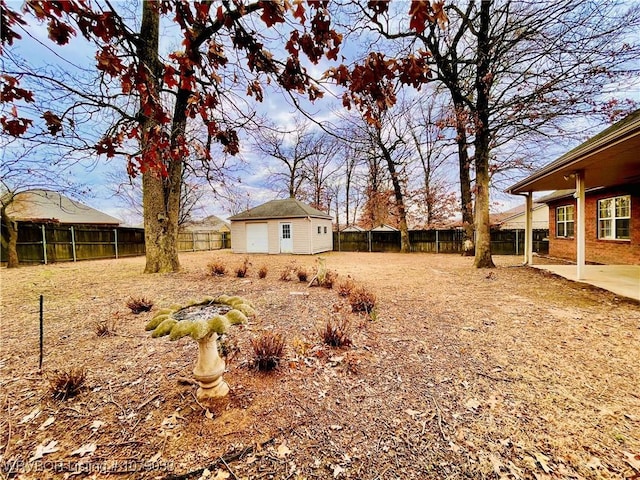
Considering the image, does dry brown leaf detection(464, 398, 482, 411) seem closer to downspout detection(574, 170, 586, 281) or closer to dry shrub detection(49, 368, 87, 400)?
dry shrub detection(49, 368, 87, 400)

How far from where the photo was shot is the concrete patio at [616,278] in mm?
5217

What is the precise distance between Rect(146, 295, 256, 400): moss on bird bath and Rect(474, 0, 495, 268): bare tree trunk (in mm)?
9013

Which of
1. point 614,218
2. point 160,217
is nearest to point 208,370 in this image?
point 160,217

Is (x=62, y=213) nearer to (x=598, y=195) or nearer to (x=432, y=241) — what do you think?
(x=432, y=241)

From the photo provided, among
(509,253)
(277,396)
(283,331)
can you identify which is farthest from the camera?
(509,253)

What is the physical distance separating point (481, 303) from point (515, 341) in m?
1.70

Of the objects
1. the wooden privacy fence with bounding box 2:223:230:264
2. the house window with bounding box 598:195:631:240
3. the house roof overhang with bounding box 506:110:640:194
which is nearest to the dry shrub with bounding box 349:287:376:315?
the house roof overhang with bounding box 506:110:640:194

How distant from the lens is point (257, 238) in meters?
17.2

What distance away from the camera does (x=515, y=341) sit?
10.5 ft

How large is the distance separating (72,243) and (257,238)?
891 centimetres

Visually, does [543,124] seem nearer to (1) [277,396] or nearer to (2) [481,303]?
(2) [481,303]

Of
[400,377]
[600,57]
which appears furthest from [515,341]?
[600,57]

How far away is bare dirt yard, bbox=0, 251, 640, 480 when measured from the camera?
5.19ft

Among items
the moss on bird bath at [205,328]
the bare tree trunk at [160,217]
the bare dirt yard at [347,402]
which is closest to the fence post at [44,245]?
the bare tree trunk at [160,217]
